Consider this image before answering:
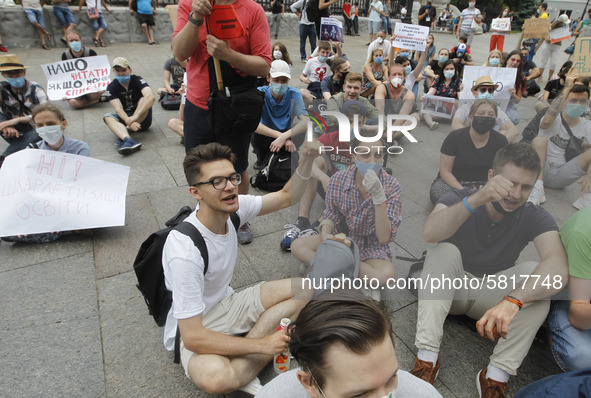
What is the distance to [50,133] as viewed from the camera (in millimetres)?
3291

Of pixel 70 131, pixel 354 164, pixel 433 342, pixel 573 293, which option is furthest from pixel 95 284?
pixel 70 131

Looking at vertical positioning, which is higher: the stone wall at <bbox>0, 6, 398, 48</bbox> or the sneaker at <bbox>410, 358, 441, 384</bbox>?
the stone wall at <bbox>0, 6, 398, 48</bbox>

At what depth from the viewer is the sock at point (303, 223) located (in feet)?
5.98

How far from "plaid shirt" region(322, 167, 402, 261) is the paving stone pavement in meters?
0.05

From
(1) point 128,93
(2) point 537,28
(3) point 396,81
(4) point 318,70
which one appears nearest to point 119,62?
(1) point 128,93

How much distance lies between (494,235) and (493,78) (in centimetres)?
413

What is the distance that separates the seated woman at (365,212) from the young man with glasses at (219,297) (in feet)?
0.57

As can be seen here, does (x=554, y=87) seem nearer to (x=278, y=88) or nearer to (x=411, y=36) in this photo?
(x=411, y=36)

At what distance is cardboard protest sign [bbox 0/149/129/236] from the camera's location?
296 centimetres

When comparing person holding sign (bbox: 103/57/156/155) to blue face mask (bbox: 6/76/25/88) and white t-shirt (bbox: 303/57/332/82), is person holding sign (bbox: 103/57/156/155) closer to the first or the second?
blue face mask (bbox: 6/76/25/88)

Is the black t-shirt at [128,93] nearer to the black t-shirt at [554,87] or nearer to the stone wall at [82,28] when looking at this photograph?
the stone wall at [82,28]

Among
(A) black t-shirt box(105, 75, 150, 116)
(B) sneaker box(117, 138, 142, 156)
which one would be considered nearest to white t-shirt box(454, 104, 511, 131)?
(B) sneaker box(117, 138, 142, 156)

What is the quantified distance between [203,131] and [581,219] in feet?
7.43

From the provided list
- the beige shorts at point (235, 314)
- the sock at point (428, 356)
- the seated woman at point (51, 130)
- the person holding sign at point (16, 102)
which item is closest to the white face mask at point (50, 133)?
the seated woman at point (51, 130)
